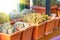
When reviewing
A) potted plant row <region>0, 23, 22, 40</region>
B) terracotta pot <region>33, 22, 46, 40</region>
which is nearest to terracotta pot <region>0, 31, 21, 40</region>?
potted plant row <region>0, 23, 22, 40</region>

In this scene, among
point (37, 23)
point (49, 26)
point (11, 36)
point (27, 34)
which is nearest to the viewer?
point (11, 36)

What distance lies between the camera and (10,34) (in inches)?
46.0

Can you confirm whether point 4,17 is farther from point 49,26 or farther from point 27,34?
point 49,26

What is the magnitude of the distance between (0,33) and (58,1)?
1.32 meters

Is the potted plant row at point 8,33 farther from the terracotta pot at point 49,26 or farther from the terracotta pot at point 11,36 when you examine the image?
the terracotta pot at point 49,26

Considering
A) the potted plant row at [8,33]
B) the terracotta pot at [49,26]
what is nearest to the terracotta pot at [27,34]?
the potted plant row at [8,33]

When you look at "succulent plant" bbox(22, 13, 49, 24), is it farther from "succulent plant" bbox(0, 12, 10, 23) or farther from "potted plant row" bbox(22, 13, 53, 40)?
"succulent plant" bbox(0, 12, 10, 23)

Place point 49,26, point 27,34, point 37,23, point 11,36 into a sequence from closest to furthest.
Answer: point 11,36, point 27,34, point 37,23, point 49,26

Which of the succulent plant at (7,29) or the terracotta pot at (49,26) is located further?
the terracotta pot at (49,26)

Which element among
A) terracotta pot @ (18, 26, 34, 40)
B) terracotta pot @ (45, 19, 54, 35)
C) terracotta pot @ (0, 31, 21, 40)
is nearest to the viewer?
terracotta pot @ (0, 31, 21, 40)

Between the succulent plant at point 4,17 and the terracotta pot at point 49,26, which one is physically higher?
the succulent plant at point 4,17

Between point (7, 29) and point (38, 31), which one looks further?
point (38, 31)

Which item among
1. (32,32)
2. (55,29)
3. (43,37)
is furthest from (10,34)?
(55,29)

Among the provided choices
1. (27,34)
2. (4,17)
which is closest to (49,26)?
(27,34)
